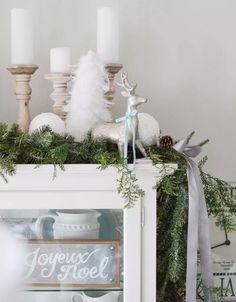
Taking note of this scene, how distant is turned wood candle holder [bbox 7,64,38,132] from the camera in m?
1.28

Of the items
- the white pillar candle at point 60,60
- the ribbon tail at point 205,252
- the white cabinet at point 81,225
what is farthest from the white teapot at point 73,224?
the white pillar candle at point 60,60

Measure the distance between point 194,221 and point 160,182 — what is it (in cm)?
12

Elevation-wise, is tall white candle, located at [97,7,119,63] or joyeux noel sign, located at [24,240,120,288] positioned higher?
tall white candle, located at [97,7,119,63]

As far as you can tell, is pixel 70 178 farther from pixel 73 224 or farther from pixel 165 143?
pixel 165 143

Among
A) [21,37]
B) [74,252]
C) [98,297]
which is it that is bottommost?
[98,297]

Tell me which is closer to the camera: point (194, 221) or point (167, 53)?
point (194, 221)

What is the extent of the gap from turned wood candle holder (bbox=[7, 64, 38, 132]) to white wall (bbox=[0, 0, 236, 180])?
14 cm

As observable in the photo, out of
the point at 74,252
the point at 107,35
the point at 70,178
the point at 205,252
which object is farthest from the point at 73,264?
the point at 107,35

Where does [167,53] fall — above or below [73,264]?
above

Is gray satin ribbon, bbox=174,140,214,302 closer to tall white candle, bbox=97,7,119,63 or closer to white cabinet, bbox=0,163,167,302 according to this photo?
white cabinet, bbox=0,163,167,302

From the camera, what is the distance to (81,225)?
119cm

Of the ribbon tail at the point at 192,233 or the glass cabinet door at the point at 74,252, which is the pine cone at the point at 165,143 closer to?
the ribbon tail at the point at 192,233

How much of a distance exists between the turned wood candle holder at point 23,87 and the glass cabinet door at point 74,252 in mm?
242

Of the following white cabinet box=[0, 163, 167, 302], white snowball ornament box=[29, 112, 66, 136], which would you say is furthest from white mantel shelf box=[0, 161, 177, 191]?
white snowball ornament box=[29, 112, 66, 136]
